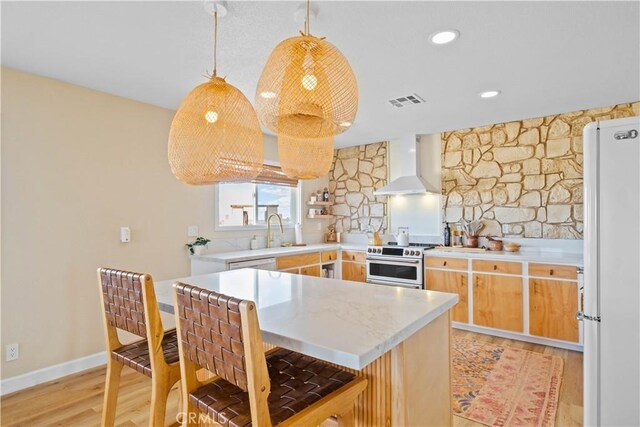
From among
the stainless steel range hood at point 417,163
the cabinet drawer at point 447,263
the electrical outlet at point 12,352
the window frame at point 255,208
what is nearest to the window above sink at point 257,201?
the window frame at point 255,208

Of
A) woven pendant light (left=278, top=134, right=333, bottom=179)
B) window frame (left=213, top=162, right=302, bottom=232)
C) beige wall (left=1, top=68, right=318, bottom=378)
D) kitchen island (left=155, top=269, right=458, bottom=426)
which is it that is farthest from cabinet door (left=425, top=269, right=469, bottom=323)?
beige wall (left=1, top=68, right=318, bottom=378)

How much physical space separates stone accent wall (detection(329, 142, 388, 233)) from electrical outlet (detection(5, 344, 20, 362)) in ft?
13.7

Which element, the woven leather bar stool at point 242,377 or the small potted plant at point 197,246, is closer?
the woven leather bar stool at point 242,377

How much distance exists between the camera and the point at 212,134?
5.37ft

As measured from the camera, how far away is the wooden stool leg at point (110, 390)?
1786 millimetres

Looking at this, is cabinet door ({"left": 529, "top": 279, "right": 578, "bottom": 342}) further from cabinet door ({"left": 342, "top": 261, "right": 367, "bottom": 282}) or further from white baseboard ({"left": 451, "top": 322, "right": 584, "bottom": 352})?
cabinet door ({"left": 342, "top": 261, "right": 367, "bottom": 282})

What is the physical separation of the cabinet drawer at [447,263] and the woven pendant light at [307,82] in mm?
2982

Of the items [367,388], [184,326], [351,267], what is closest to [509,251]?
[351,267]

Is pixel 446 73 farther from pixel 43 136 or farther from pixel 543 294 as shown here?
pixel 43 136

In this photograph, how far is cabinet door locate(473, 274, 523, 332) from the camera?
3529mm

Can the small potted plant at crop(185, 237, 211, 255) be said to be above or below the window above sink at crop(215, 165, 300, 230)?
below

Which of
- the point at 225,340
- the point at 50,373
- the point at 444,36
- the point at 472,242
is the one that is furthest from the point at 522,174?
the point at 50,373

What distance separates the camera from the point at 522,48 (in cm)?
233

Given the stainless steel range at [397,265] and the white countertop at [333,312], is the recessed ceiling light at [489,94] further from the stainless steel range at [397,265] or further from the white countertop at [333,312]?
the white countertop at [333,312]
